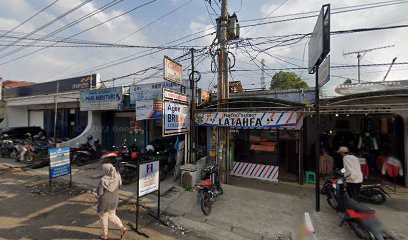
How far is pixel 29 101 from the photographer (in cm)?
1739

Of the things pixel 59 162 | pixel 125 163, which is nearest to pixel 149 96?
pixel 125 163

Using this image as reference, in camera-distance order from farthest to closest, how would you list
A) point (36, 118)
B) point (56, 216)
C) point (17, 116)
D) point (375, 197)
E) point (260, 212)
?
point (17, 116) → point (36, 118) → point (375, 197) → point (260, 212) → point (56, 216)

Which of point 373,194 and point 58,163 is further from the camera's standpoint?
point 58,163

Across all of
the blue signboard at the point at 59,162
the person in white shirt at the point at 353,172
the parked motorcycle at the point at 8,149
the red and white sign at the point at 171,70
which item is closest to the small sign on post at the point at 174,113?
the red and white sign at the point at 171,70

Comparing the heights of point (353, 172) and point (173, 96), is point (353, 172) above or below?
below

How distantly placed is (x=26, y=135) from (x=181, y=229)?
1500 cm

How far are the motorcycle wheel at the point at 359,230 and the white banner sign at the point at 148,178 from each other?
4579mm

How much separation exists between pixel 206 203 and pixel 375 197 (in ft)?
16.5

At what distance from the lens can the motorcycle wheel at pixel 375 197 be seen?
6270mm

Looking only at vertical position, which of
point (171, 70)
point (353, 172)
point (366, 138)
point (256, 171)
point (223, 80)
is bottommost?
point (256, 171)

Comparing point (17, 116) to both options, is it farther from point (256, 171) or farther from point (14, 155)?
point (256, 171)

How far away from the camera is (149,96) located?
37.3 ft

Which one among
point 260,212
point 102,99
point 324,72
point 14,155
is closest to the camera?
point 324,72

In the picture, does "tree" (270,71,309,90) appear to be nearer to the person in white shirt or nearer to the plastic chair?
the plastic chair
